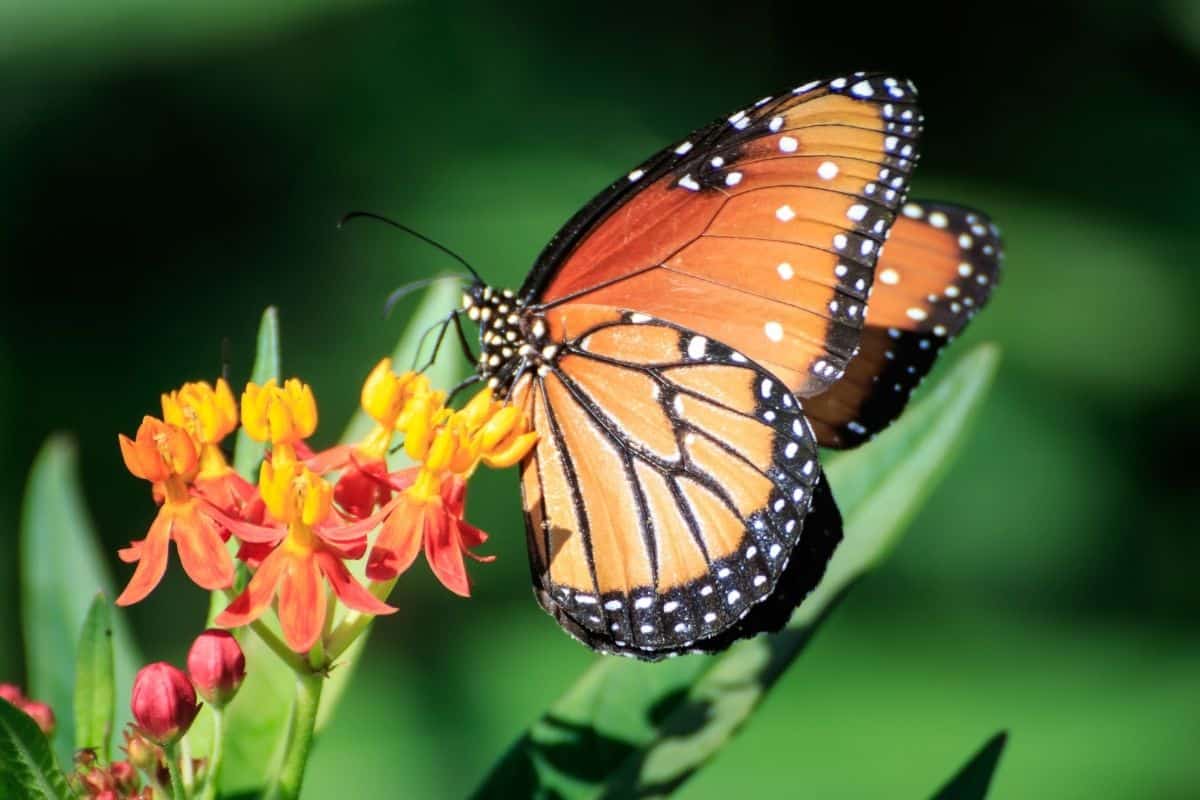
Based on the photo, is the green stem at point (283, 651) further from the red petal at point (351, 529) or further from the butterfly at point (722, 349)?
the butterfly at point (722, 349)

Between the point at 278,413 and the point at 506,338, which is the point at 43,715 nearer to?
the point at 278,413

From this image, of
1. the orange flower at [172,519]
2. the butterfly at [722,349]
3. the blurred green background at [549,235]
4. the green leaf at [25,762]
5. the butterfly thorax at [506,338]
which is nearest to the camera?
the green leaf at [25,762]


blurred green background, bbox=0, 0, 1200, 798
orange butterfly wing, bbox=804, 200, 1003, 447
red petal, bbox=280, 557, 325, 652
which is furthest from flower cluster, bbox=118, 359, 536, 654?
blurred green background, bbox=0, 0, 1200, 798

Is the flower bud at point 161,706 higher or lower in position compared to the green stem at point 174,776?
higher

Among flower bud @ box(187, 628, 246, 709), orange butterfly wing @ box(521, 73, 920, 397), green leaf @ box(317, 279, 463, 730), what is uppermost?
orange butterfly wing @ box(521, 73, 920, 397)

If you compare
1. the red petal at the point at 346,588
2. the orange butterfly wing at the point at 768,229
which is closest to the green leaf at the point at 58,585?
the red petal at the point at 346,588

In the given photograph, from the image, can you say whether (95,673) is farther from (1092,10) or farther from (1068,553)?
(1092,10)

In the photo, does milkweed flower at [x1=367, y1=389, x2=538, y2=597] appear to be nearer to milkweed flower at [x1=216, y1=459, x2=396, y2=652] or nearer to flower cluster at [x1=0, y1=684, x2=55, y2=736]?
milkweed flower at [x1=216, y1=459, x2=396, y2=652]

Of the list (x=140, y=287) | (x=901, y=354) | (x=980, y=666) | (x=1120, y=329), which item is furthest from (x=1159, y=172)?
(x=140, y=287)
